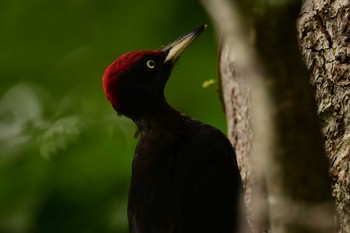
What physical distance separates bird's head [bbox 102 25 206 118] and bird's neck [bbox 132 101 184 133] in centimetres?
3

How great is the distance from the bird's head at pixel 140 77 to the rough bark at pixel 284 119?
2262 mm

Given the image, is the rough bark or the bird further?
the bird

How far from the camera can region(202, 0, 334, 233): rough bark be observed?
141 centimetres

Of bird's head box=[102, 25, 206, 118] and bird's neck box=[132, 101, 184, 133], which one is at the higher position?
bird's head box=[102, 25, 206, 118]

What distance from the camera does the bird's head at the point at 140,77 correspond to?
12.3ft

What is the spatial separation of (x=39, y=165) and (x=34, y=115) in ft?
1.20

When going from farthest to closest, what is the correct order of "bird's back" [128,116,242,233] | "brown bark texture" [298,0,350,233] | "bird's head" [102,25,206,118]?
"bird's head" [102,25,206,118] < "bird's back" [128,116,242,233] < "brown bark texture" [298,0,350,233]

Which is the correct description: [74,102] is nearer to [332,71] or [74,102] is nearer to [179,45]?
[179,45]

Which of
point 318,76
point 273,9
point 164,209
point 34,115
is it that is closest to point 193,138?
point 164,209

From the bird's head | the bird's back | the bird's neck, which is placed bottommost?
the bird's back

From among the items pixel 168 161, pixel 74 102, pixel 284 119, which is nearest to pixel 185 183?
pixel 168 161

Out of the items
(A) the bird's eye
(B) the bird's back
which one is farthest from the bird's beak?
(B) the bird's back

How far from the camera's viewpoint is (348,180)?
3238 mm

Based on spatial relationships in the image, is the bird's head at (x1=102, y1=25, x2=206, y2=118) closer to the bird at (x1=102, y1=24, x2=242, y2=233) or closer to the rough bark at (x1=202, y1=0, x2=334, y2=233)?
the bird at (x1=102, y1=24, x2=242, y2=233)
